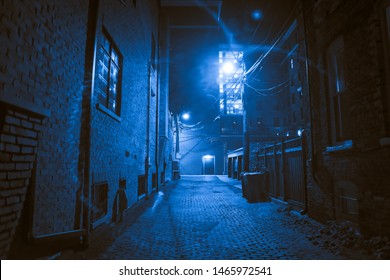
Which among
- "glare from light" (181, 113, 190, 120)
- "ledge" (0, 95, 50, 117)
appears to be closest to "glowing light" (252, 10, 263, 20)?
"ledge" (0, 95, 50, 117)

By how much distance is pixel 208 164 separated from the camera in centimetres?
3644

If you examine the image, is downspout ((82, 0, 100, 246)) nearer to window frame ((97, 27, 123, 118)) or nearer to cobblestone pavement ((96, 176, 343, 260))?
window frame ((97, 27, 123, 118))

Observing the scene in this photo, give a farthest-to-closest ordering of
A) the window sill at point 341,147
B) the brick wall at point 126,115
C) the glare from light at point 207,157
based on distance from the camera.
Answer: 1. the glare from light at point 207,157
2. the brick wall at point 126,115
3. the window sill at point 341,147

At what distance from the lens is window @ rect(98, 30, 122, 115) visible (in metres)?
5.64

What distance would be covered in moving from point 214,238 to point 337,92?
4265 mm

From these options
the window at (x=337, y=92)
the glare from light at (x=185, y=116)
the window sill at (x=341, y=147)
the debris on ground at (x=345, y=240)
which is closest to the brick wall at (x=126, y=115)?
the debris on ground at (x=345, y=240)

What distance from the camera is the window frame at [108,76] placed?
552cm

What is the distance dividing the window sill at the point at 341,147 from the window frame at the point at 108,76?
5034 mm

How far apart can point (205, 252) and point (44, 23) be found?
4.16 metres

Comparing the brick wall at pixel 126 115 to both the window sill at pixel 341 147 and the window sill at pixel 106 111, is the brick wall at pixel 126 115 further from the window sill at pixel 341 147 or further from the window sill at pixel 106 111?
the window sill at pixel 341 147

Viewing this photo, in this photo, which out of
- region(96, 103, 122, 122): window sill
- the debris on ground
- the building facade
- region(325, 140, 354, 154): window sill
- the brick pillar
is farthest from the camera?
region(96, 103, 122, 122): window sill

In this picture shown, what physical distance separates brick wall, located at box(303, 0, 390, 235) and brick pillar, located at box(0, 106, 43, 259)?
5.08 m

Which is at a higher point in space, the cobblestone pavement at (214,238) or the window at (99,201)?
the window at (99,201)

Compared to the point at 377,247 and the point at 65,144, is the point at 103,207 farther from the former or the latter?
the point at 377,247
